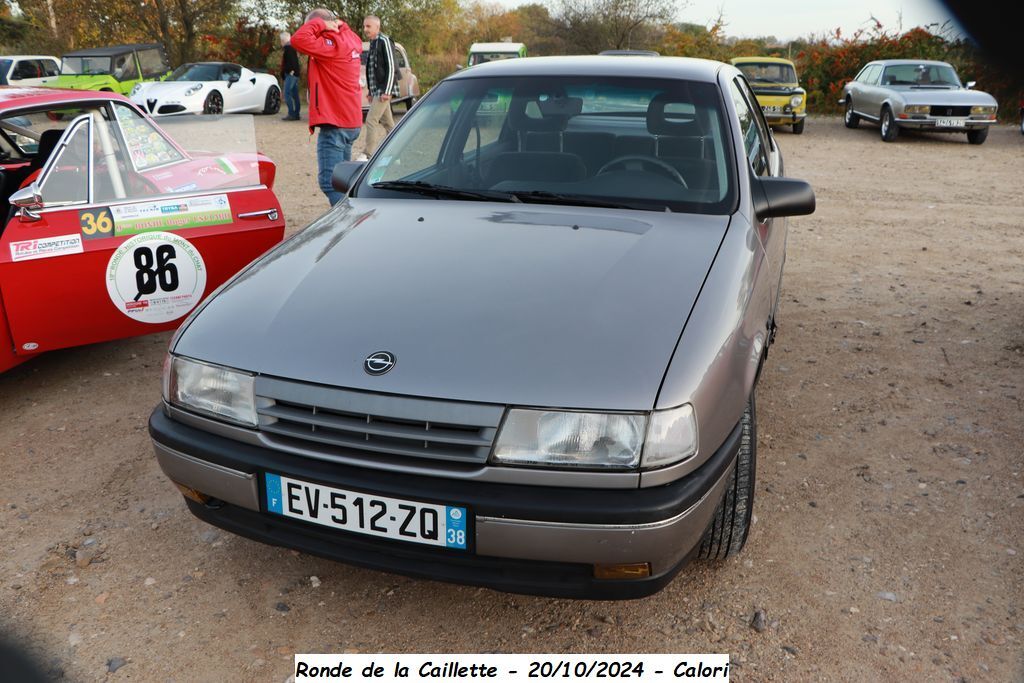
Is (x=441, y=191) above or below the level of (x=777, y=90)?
above

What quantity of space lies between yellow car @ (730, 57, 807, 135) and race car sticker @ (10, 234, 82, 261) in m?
13.5

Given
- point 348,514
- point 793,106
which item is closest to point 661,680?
Result: point 348,514

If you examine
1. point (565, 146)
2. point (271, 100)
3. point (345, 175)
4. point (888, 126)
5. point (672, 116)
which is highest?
point (672, 116)

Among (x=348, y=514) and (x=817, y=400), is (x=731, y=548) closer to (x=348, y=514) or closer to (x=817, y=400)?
(x=348, y=514)

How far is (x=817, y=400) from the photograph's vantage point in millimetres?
4012

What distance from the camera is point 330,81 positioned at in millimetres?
6652

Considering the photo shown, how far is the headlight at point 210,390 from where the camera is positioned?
2.27 metres

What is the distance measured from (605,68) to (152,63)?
57.4ft

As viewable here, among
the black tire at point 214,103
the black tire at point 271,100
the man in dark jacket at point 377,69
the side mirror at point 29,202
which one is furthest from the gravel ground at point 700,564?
the black tire at point 271,100

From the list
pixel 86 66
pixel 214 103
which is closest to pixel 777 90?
pixel 214 103

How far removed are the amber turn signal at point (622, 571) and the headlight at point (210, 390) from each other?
98cm

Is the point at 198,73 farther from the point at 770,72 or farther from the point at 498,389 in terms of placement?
the point at 498,389

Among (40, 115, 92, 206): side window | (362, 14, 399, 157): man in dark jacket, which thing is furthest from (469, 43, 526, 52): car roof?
(40, 115, 92, 206): side window

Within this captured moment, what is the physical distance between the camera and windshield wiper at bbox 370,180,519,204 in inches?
125
